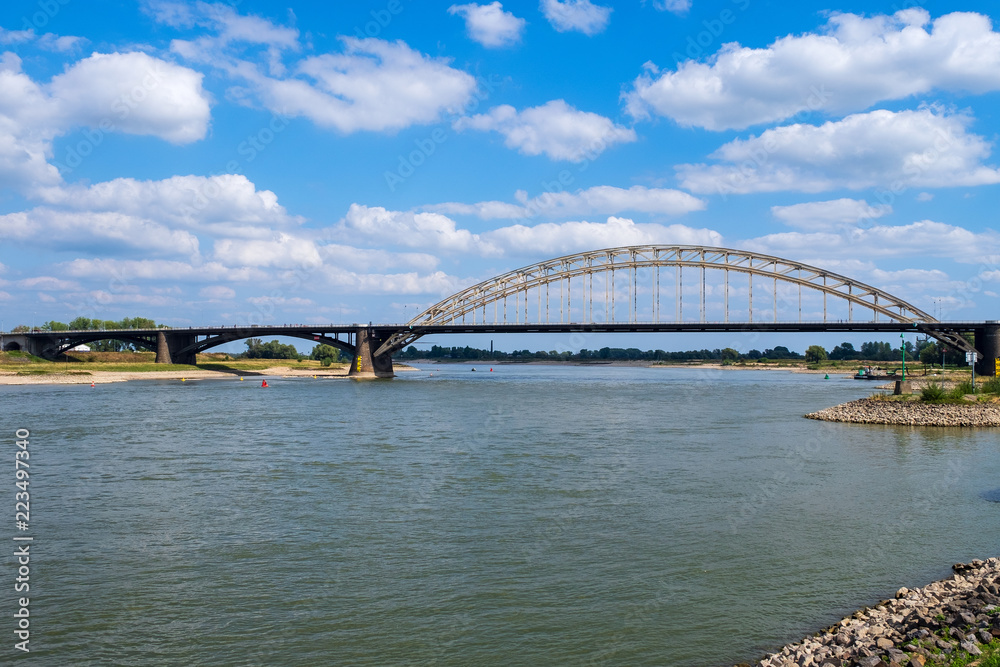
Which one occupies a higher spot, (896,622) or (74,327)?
(74,327)

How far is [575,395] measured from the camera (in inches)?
2404

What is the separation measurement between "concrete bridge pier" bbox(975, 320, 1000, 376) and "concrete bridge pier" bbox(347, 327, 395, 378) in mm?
67502

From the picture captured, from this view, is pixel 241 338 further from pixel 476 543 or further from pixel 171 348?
pixel 476 543

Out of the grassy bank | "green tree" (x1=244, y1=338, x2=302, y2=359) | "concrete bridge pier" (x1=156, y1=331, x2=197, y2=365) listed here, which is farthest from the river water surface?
"green tree" (x1=244, y1=338, x2=302, y2=359)

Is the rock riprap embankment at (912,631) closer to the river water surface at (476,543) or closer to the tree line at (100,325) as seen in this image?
the river water surface at (476,543)

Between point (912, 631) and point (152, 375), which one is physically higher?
point (152, 375)

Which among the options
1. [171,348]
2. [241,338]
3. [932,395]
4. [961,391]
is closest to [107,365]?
[171,348]

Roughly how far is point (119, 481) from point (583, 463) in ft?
45.8

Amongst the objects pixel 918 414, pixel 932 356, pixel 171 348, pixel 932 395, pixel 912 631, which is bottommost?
pixel 912 631

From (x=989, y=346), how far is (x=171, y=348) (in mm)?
98529

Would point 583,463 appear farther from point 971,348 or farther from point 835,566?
point 971,348

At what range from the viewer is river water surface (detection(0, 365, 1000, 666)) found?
9773 millimetres

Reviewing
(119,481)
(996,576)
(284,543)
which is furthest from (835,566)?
(119,481)

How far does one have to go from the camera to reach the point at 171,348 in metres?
96.7
